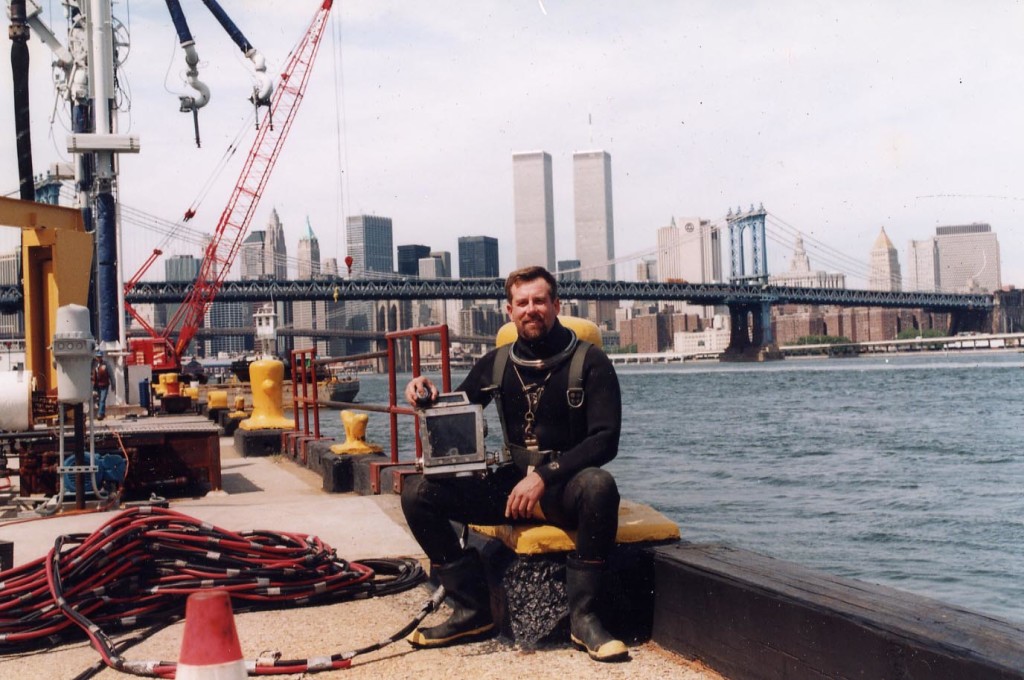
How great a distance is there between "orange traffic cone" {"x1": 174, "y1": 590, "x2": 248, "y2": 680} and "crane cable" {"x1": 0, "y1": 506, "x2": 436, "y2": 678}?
1.25 meters

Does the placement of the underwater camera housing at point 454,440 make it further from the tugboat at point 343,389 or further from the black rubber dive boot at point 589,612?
the tugboat at point 343,389

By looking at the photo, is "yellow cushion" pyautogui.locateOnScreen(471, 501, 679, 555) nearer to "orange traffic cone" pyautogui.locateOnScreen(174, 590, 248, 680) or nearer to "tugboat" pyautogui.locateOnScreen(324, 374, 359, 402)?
"orange traffic cone" pyautogui.locateOnScreen(174, 590, 248, 680)

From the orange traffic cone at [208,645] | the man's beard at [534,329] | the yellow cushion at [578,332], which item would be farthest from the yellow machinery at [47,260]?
the orange traffic cone at [208,645]

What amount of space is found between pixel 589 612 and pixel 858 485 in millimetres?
15402

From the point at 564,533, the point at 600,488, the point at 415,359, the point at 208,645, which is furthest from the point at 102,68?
the point at 208,645

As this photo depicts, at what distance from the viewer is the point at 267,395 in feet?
37.7

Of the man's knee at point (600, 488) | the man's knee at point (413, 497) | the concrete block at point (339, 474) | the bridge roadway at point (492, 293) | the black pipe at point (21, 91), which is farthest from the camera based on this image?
the bridge roadway at point (492, 293)

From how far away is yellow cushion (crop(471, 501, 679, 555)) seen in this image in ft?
11.4

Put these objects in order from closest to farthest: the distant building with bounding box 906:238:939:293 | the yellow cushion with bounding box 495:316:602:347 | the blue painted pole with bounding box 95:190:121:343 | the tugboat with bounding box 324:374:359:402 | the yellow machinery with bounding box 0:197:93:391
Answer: the yellow cushion with bounding box 495:316:602:347, the yellow machinery with bounding box 0:197:93:391, the blue painted pole with bounding box 95:190:121:343, the tugboat with bounding box 324:374:359:402, the distant building with bounding box 906:238:939:293

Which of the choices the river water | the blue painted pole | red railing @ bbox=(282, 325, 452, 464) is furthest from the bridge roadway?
red railing @ bbox=(282, 325, 452, 464)

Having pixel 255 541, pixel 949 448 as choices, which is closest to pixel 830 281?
pixel 949 448

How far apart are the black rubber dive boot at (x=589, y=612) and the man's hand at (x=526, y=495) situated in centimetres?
23

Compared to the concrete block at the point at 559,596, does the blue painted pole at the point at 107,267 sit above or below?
above

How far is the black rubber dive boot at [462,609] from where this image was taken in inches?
142
